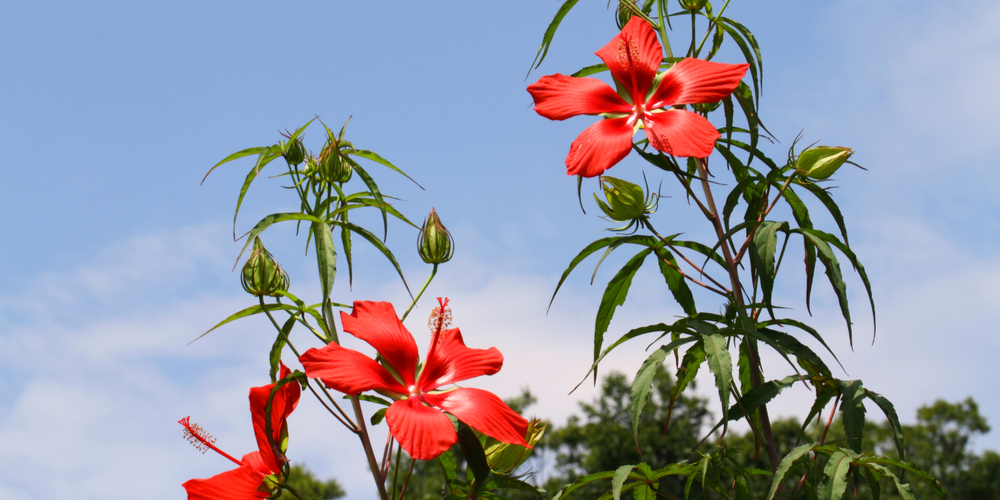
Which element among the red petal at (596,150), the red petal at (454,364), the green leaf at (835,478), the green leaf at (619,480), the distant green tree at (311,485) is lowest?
the green leaf at (835,478)

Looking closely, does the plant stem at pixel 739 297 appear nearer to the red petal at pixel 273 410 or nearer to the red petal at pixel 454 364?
the red petal at pixel 454 364

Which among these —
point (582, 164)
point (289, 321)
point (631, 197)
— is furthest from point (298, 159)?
point (631, 197)

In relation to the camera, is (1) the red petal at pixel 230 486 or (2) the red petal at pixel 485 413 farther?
(1) the red petal at pixel 230 486

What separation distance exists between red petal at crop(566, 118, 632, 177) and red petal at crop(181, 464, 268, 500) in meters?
0.94

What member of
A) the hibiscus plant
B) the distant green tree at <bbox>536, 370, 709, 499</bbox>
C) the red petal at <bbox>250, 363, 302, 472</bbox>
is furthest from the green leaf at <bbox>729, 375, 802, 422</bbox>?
the distant green tree at <bbox>536, 370, 709, 499</bbox>

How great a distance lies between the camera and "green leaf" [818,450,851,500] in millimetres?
1536

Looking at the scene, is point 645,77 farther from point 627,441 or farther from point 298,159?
point 627,441

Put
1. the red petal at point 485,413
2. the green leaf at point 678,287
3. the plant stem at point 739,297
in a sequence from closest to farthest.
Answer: the red petal at point 485,413
the plant stem at point 739,297
the green leaf at point 678,287

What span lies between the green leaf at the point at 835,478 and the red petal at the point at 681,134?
0.70 meters

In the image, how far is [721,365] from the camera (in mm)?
1558

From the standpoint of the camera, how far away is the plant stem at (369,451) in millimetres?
1503

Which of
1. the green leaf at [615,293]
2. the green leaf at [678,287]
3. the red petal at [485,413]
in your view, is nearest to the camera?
the red petal at [485,413]

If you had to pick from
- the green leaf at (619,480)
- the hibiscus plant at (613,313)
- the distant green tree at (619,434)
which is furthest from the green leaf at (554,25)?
the distant green tree at (619,434)

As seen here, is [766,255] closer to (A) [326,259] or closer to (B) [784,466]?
(B) [784,466]
